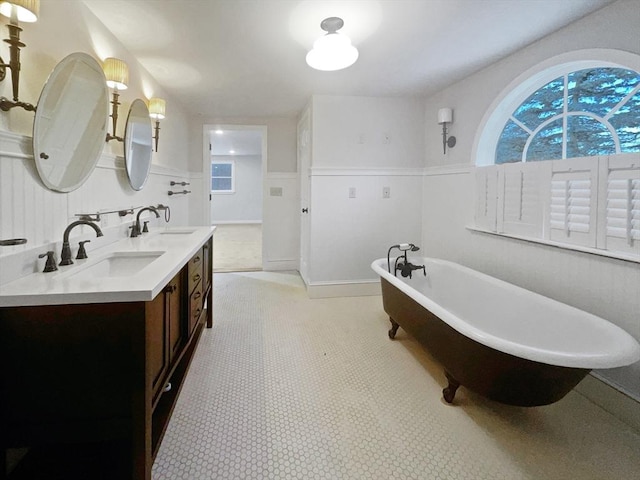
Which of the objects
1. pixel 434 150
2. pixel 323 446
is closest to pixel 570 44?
pixel 434 150

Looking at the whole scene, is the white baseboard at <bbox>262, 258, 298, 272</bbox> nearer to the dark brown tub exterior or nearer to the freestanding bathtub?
the freestanding bathtub

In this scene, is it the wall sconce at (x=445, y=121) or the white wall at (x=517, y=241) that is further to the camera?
the wall sconce at (x=445, y=121)

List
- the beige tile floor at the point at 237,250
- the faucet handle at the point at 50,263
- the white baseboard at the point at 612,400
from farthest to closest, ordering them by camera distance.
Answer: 1. the beige tile floor at the point at 237,250
2. the white baseboard at the point at 612,400
3. the faucet handle at the point at 50,263

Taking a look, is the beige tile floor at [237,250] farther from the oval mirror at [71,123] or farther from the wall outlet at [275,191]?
the oval mirror at [71,123]

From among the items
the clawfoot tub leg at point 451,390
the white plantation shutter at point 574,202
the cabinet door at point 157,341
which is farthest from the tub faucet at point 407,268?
the cabinet door at point 157,341

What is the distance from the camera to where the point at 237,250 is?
6.28 metres

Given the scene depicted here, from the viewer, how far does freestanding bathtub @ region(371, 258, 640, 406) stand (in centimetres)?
140

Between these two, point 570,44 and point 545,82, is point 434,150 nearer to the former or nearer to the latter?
point 545,82

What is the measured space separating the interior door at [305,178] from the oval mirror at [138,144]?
1597mm

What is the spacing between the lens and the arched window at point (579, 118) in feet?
6.18

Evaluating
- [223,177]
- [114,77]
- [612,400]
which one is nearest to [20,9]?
[114,77]

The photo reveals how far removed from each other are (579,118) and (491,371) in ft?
5.61

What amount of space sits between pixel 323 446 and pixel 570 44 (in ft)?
8.70

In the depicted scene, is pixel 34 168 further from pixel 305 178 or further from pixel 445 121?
pixel 445 121
